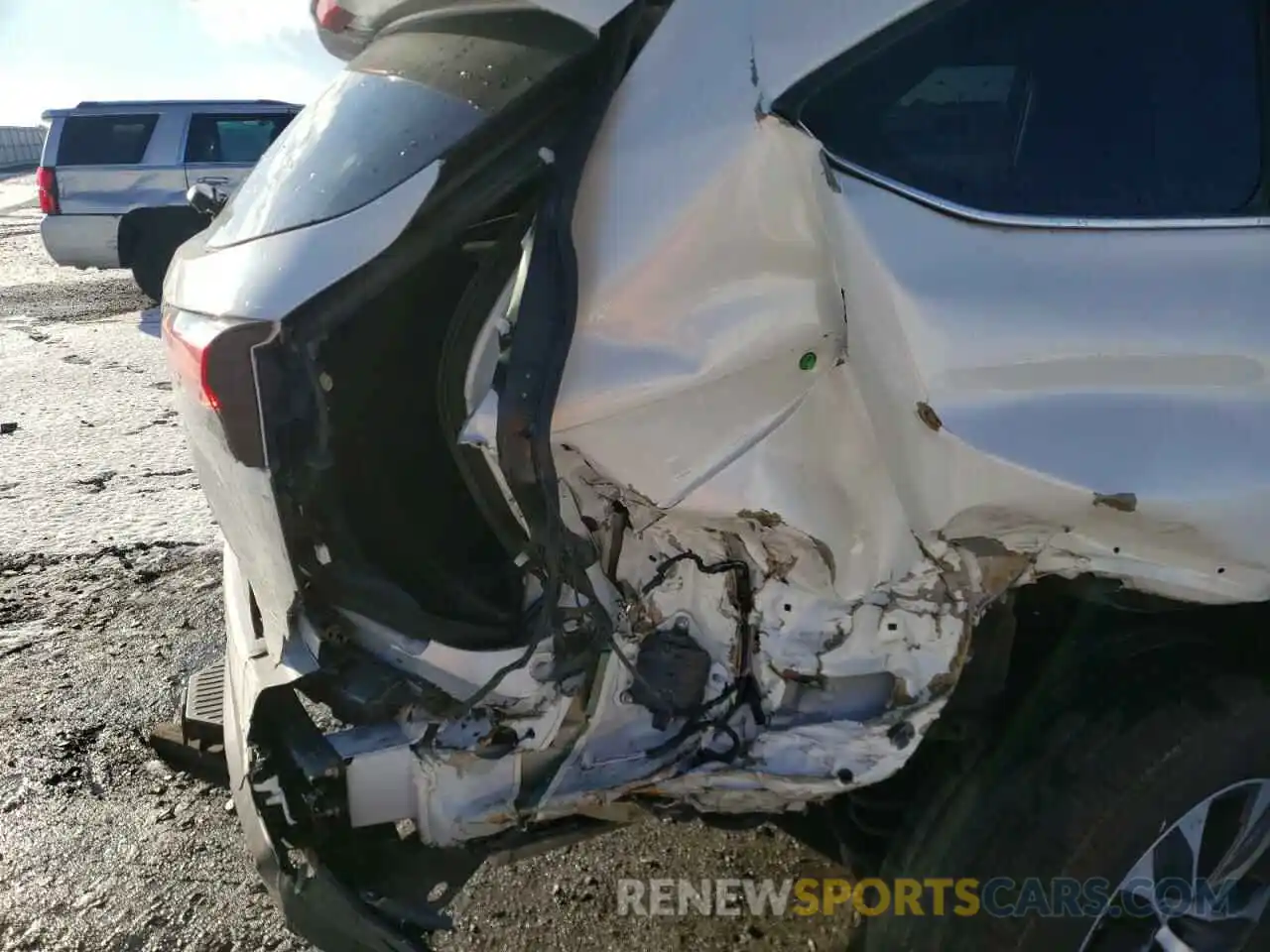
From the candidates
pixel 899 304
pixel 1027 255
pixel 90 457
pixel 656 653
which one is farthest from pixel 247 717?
pixel 90 457

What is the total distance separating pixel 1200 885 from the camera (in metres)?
1.96

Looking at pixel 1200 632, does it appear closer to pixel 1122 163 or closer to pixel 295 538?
pixel 1122 163

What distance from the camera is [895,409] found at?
63.7 inches

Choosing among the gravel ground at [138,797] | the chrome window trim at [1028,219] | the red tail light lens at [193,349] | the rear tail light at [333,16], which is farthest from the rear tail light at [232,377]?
the gravel ground at [138,797]

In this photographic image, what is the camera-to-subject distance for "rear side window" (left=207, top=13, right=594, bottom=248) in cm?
166

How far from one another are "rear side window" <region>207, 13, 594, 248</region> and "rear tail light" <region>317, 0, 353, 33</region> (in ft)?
0.96

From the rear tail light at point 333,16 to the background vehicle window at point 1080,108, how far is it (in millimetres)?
1204

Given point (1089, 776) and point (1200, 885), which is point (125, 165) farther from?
point (1200, 885)

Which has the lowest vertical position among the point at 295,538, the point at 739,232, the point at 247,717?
the point at 247,717

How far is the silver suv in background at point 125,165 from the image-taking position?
10.5 metres

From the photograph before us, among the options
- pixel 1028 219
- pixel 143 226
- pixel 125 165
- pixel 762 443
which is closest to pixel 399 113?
pixel 762 443

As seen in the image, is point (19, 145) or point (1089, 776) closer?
point (1089, 776)

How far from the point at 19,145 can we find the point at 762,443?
42820 mm

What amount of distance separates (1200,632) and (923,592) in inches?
25.2
